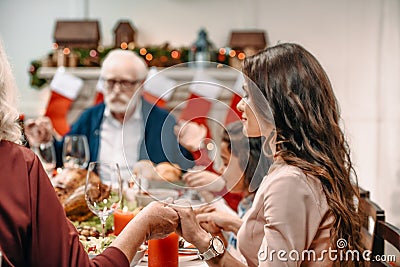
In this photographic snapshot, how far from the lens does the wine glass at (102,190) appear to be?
4.66 ft

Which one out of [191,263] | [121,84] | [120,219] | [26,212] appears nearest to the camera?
[26,212]

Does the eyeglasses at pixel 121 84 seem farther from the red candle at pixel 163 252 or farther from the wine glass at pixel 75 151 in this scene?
the red candle at pixel 163 252

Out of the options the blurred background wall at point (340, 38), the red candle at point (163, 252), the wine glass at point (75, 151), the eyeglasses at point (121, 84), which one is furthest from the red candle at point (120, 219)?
the blurred background wall at point (340, 38)

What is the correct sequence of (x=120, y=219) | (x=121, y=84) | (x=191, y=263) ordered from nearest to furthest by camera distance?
1. (x=191, y=263)
2. (x=120, y=219)
3. (x=121, y=84)

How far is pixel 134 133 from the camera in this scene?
9.41 ft

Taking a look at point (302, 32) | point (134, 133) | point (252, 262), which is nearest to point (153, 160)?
point (252, 262)

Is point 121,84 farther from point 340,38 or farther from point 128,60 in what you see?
point 340,38

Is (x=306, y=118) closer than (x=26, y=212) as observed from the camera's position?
No

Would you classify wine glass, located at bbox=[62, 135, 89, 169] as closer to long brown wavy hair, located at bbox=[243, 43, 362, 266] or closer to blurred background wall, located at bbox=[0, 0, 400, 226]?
long brown wavy hair, located at bbox=[243, 43, 362, 266]

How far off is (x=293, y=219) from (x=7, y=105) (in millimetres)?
Result: 613

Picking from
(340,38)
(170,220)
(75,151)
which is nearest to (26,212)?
(170,220)

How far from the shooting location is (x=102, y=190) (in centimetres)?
142

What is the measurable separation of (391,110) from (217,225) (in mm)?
2780

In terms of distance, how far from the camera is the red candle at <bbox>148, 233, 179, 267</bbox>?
4.22ft
